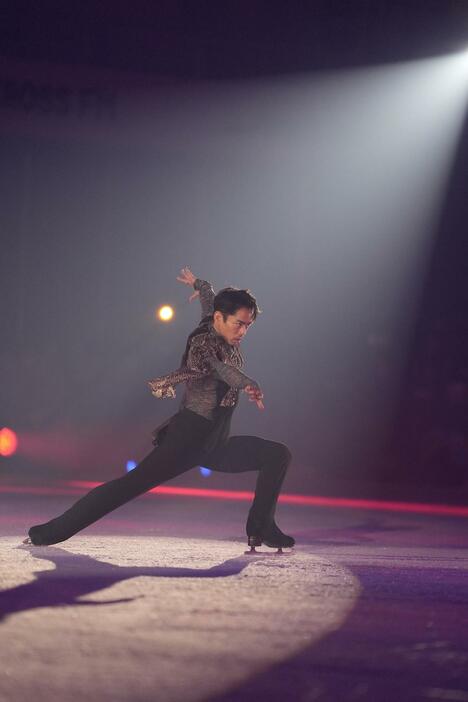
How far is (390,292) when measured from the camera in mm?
22938

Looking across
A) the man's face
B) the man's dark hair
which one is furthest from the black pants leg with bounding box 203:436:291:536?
the man's dark hair

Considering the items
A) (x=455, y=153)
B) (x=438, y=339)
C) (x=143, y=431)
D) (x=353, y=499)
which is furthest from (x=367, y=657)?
(x=438, y=339)

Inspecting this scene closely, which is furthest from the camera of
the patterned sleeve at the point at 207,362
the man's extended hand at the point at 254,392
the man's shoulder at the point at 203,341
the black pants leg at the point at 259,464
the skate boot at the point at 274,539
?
the skate boot at the point at 274,539

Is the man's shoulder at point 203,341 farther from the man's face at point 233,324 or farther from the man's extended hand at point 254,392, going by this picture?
the man's extended hand at point 254,392

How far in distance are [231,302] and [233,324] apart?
0.48ft

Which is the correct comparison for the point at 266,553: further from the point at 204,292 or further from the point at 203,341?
the point at 204,292

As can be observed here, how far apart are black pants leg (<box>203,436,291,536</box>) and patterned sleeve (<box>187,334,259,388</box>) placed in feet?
1.90

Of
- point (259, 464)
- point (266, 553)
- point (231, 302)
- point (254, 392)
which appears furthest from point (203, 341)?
point (266, 553)

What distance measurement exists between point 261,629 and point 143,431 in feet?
47.4

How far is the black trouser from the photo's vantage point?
6945 mm

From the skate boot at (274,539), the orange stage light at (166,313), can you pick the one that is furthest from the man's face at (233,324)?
the orange stage light at (166,313)

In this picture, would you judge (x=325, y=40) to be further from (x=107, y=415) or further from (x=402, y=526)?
(x=402, y=526)

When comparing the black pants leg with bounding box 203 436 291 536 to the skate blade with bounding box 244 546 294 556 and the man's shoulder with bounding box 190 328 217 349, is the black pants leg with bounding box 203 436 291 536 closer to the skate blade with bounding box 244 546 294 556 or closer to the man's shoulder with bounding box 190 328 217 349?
the skate blade with bounding box 244 546 294 556

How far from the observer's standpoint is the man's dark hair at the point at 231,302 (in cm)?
720
